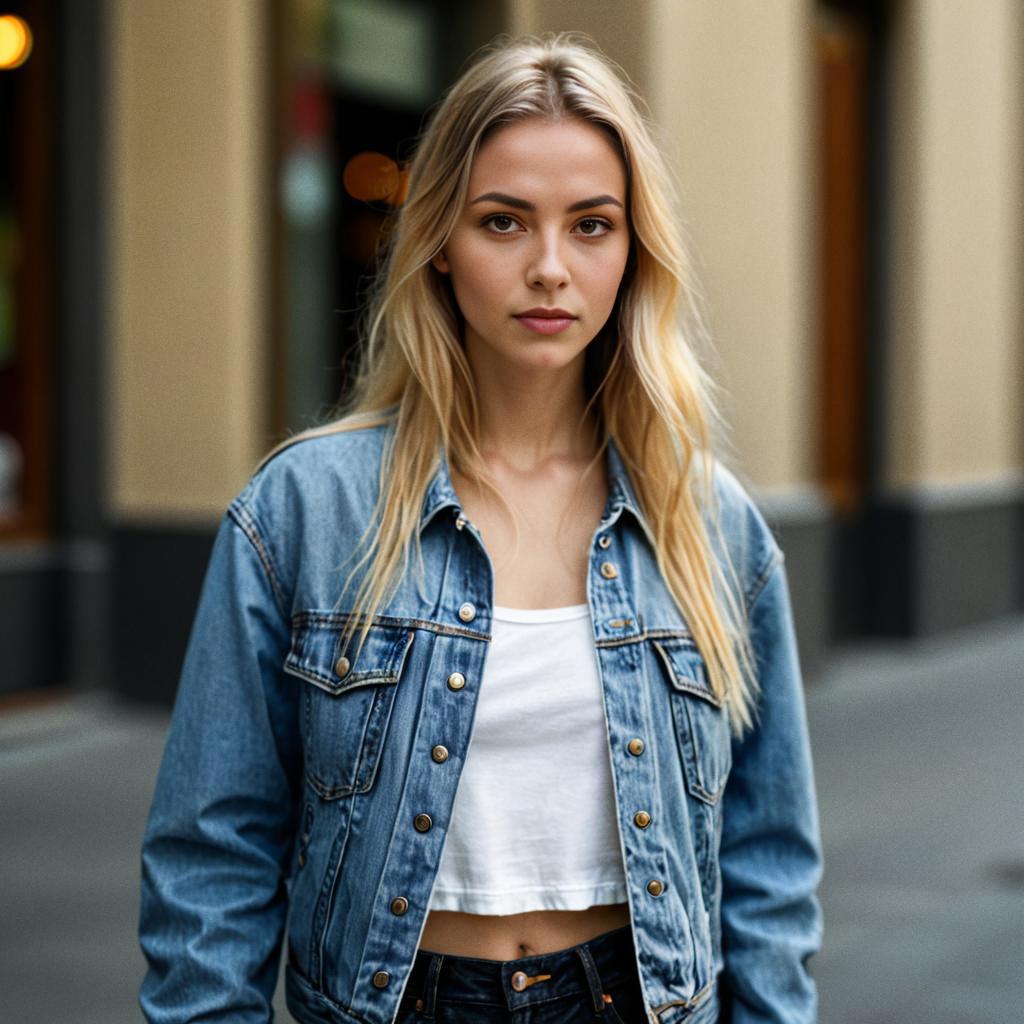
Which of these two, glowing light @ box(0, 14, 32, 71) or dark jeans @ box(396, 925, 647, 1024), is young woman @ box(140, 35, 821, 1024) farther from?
glowing light @ box(0, 14, 32, 71)

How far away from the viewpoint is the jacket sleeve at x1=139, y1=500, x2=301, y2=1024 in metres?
2.06

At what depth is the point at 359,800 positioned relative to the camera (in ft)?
6.76

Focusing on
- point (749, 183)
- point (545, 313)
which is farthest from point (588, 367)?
point (749, 183)

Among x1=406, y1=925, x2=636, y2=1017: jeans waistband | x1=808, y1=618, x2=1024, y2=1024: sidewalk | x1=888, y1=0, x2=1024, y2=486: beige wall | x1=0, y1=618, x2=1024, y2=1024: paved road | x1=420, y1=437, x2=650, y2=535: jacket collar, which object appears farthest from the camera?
x1=888, y1=0, x2=1024, y2=486: beige wall

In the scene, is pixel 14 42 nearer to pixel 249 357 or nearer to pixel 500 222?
pixel 249 357

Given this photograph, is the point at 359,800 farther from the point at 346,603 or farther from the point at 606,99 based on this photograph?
the point at 606,99

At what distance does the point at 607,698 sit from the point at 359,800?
1.06 feet

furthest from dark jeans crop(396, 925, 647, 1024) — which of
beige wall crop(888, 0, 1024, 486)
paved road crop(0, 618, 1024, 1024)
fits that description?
beige wall crop(888, 0, 1024, 486)

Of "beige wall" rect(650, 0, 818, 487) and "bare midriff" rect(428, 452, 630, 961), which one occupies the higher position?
"beige wall" rect(650, 0, 818, 487)

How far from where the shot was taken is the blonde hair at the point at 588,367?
2123mm

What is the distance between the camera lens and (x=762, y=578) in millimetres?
2316

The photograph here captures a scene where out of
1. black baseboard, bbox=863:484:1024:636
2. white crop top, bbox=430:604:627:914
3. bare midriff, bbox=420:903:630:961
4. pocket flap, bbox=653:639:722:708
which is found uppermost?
pocket flap, bbox=653:639:722:708

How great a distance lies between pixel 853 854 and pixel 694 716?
454 centimetres

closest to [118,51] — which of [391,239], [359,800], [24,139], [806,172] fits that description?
[24,139]
